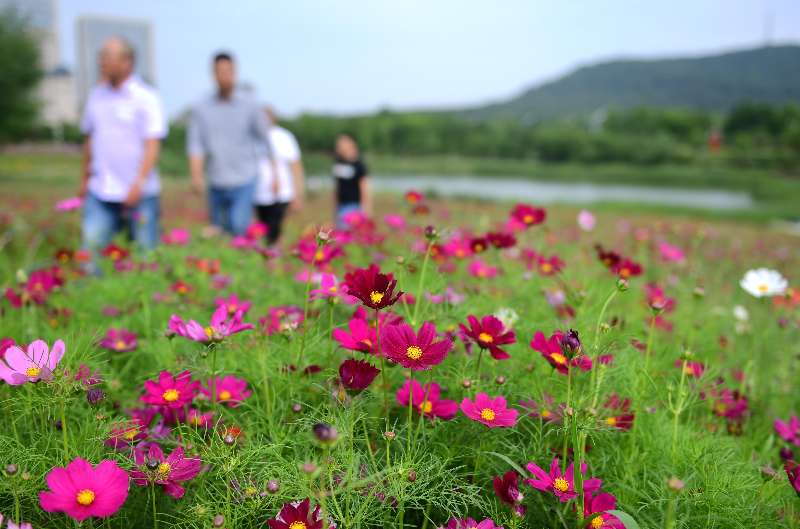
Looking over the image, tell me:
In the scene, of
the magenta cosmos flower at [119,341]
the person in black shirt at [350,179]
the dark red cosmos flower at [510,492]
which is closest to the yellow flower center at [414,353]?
the dark red cosmos flower at [510,492]

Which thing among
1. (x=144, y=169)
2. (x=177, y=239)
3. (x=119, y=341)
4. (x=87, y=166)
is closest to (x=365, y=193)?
(x=144, y=169)

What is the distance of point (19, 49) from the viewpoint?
18.6 m

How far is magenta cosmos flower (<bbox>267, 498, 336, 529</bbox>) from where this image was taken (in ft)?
2.76

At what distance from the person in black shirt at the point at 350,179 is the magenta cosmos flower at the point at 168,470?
4.12 metres

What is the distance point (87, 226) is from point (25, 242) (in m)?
2.24

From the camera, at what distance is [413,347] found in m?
0.98

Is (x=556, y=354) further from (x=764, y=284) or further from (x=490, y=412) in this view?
(x=764, y=284)

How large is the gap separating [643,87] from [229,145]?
16180cm

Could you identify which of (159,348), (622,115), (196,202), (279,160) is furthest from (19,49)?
(622,115)

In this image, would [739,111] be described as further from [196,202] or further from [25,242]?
[25,242]

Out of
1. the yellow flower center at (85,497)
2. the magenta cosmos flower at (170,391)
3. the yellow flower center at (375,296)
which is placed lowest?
the yellow flower center at (85,497)

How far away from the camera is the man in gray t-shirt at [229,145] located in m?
3.91

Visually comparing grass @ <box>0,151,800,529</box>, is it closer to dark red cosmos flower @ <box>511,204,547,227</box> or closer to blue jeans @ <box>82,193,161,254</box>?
dark red cosmos flower @ <box>511,204,547,227</box>

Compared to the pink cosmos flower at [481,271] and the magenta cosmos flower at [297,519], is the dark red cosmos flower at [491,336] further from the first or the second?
the pink cosmos flower at [481,271]
